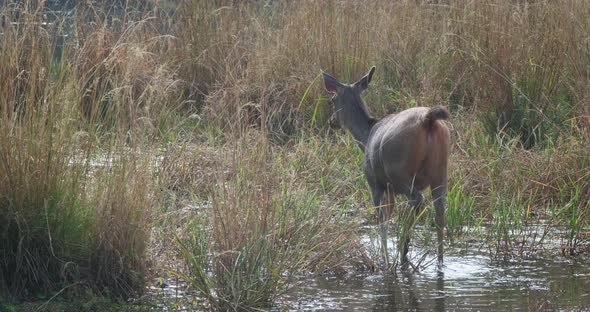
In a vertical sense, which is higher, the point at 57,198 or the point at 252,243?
the point at 57,198

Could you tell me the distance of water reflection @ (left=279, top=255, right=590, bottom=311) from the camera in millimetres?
6703

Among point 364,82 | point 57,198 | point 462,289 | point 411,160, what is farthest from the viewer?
point 364,82

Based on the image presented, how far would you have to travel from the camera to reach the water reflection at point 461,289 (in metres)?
6.70

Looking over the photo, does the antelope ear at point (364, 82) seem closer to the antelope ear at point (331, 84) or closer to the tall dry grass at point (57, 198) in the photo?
the antelope ear at point (331, 84)

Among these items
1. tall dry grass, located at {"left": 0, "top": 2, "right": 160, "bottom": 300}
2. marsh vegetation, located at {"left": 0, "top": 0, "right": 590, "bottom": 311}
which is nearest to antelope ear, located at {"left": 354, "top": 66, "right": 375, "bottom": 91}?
marsh vegetation, located at {"left": 0, "top": 0, "right": 590, "bottom": 311}

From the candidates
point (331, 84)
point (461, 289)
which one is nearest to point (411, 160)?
point (461, 289)

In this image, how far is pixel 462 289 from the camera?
23.3 feet

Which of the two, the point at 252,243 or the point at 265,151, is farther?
the point at 265,151

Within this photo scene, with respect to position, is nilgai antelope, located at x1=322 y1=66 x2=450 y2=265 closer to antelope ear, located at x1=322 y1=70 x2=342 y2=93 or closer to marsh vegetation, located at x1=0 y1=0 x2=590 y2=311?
marsh vegetation, located at x1=0 y1=0 x2=590 y2=311

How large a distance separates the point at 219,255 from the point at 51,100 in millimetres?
1351

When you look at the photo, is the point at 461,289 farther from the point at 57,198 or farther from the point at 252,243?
the point at 57,198

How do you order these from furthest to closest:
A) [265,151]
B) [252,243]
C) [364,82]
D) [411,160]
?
[364,82], [411,160], [265,151], [252,243]

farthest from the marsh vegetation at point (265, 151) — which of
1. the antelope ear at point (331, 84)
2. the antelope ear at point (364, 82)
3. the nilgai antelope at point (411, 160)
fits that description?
the antelope ear at point (364, 82)

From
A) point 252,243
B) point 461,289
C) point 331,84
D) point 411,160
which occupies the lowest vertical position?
point 461,289
